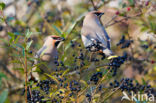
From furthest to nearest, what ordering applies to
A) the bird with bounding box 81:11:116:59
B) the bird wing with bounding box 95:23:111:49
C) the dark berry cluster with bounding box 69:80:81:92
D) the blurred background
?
the blurred background
the bird wing with bounding box 95:23:111:49
the bird with bounding box 81:11:116:59
the dark berry cluster with bounding box 69:80:81:92

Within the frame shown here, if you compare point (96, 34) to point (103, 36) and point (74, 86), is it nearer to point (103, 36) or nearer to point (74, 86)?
point (103, 36)

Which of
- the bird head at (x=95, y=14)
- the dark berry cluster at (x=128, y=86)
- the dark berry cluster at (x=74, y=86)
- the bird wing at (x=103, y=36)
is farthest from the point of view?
the bird head at (x=95, y=14)

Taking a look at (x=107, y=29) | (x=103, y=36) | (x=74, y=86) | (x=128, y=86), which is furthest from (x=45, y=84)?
(x=107, y=29)

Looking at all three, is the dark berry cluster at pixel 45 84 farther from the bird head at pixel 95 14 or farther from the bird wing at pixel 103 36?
the bird head at pixel 95 14

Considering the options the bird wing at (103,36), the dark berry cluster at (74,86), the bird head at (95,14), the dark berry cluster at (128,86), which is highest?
the bird head at (95,14)

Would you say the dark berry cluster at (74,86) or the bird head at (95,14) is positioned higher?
the bird head at (95,14)

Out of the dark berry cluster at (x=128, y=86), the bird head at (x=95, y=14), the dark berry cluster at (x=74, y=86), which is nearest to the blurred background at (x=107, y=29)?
the bird head at (x=95, y=14)

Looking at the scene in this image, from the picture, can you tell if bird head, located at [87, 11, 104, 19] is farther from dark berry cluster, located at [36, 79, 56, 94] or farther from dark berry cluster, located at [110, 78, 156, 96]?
dark berry cluster, located at [36, 79, 56, 94]

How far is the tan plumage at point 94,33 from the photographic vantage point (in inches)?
118

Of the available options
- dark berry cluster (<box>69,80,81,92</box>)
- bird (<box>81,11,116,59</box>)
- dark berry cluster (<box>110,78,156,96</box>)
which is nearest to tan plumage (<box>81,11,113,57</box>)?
bird (<box>81,11,116,59</box>)

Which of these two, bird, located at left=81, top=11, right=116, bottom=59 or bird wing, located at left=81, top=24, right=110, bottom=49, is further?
bird wing, located at left=81, top=24, right=110, bottom=49

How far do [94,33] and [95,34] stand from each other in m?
0.05

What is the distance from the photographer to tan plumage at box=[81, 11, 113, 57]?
2991 mm

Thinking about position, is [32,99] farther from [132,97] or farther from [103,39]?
[103,39]
